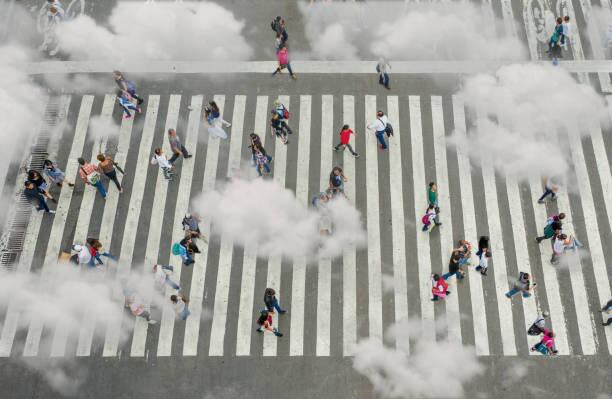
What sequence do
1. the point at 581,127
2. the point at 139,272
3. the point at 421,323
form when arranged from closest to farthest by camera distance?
1. the point at 421,323
2. the point at 139,272
3. the point at 581,127

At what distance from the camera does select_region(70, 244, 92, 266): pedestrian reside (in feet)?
44.3

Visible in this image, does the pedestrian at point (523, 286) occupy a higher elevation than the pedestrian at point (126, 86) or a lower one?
lower

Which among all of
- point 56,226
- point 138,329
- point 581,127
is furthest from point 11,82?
point 581,127

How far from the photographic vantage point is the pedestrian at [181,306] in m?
13.0

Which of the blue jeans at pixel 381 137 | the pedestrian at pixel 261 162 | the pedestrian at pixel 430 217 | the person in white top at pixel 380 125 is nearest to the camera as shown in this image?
the pedestrian at pixel 430 217

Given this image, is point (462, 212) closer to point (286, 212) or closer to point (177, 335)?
point (286, 212)

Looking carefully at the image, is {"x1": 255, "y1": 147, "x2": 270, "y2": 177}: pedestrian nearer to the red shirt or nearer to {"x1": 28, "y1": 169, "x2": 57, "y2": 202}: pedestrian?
the red shirt

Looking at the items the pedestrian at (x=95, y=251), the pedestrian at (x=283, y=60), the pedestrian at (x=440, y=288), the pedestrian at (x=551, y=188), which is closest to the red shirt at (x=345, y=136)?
the pedestrian at (x=283, y=60)

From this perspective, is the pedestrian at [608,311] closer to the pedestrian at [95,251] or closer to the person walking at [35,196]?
the pedestrian at [95,251]

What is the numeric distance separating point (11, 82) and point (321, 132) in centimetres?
1059

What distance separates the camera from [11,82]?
57.9 feet

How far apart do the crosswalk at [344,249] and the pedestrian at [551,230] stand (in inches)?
12.5

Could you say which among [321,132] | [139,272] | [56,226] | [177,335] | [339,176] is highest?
[321,132]

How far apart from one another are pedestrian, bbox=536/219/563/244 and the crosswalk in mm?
319
